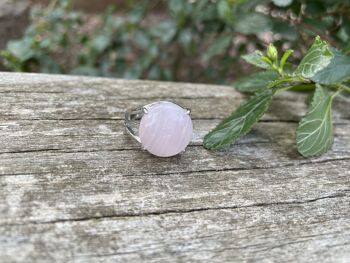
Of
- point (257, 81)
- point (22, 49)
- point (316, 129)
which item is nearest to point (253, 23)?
point (257, 81)

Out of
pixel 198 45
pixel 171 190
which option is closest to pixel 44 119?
pixel 171 190

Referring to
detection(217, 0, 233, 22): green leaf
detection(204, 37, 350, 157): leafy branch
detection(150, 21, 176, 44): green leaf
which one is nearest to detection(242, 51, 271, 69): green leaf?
detection(204, 37, 350, 157): leafy branch

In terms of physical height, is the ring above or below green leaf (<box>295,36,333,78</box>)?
below

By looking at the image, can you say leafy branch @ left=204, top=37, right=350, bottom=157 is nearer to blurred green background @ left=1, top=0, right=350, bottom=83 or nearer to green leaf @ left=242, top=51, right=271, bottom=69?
green leaf @ left=242, top=51, right=271, bottom=69

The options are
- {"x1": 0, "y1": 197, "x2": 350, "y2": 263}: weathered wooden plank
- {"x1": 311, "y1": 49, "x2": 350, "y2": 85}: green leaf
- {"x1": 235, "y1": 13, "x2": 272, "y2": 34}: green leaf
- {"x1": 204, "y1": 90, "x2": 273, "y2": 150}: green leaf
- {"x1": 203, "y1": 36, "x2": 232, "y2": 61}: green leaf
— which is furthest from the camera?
{"x1": 203, "y1": 36, "x2": 232, "y2": 61}: green leaf

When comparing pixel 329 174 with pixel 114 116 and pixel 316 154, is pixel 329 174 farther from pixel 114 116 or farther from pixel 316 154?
pixel 114 116

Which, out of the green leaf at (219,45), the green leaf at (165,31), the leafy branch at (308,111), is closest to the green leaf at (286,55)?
the leafy branch at (308,111)

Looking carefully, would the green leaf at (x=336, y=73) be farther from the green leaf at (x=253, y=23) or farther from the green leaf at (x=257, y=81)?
the green leaf at (x=253, y=23)
